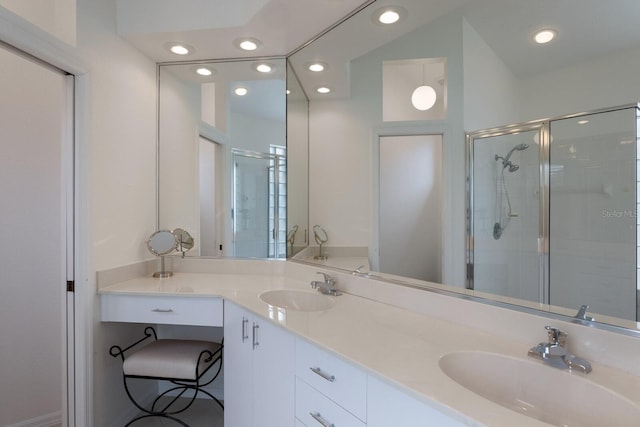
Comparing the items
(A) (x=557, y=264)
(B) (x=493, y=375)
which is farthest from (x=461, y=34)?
(B) (x=493, y=375)

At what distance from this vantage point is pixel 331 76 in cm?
220

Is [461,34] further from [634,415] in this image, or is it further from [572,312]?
[634,415]

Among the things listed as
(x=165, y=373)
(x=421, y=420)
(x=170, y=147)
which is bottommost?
(x=165, y=373)

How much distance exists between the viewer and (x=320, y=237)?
219cm

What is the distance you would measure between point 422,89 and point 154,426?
251 centimetres

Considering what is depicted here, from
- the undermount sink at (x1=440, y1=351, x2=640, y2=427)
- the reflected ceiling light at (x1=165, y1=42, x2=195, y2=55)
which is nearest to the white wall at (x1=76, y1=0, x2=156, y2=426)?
the reflected ceiling light at (x1=165, y1=42, x2=195, y2=55)

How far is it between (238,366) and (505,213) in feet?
4.78

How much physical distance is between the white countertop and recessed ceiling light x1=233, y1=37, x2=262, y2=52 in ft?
4.96

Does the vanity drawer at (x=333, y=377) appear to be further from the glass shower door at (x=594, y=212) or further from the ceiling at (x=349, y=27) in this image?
the ceiling at (x=349, y=27)

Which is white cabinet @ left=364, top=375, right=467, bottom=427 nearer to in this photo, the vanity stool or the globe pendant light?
the vanity stool

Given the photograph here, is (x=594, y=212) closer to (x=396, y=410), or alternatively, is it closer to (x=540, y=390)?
(x=540, y=390)

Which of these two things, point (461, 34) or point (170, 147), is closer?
point (461, 34)

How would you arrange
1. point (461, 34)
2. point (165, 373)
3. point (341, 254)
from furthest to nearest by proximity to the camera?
1. point (341, 254)
2. point (165, 373)
3. point (461, 34)

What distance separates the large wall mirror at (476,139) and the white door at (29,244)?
168 centimetres
